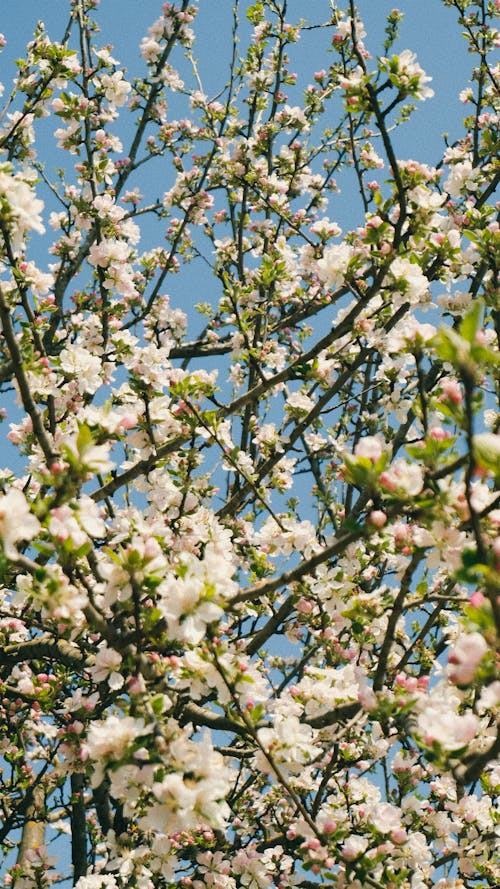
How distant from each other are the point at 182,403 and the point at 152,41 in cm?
468

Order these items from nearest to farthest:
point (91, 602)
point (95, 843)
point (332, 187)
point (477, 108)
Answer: point (91, 602) < point (477, 108) < point (95, 843) < point (332, 187)

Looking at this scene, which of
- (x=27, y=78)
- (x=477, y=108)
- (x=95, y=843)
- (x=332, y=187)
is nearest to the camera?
(x=27, y=78)

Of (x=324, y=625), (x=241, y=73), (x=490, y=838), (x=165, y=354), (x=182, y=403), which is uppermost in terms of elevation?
(x=241, y=73)

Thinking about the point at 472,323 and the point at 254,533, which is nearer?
the point at 472,323

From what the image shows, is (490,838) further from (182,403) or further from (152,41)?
(152,41)

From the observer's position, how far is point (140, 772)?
2.00m

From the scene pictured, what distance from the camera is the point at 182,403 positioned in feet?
10.8

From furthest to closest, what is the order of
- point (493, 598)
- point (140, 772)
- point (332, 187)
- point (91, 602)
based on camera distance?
point (332, 187) < point (91, 602) < point (140, 772) < point (493, 598)

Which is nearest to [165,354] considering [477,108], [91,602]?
[91,602]

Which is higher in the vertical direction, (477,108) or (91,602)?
(477,108)

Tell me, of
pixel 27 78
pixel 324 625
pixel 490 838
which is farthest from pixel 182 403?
pixel 27 78

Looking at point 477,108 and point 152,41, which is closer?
point 477,108

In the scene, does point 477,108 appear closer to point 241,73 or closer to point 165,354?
point 241,73

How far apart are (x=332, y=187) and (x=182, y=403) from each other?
184 inches
